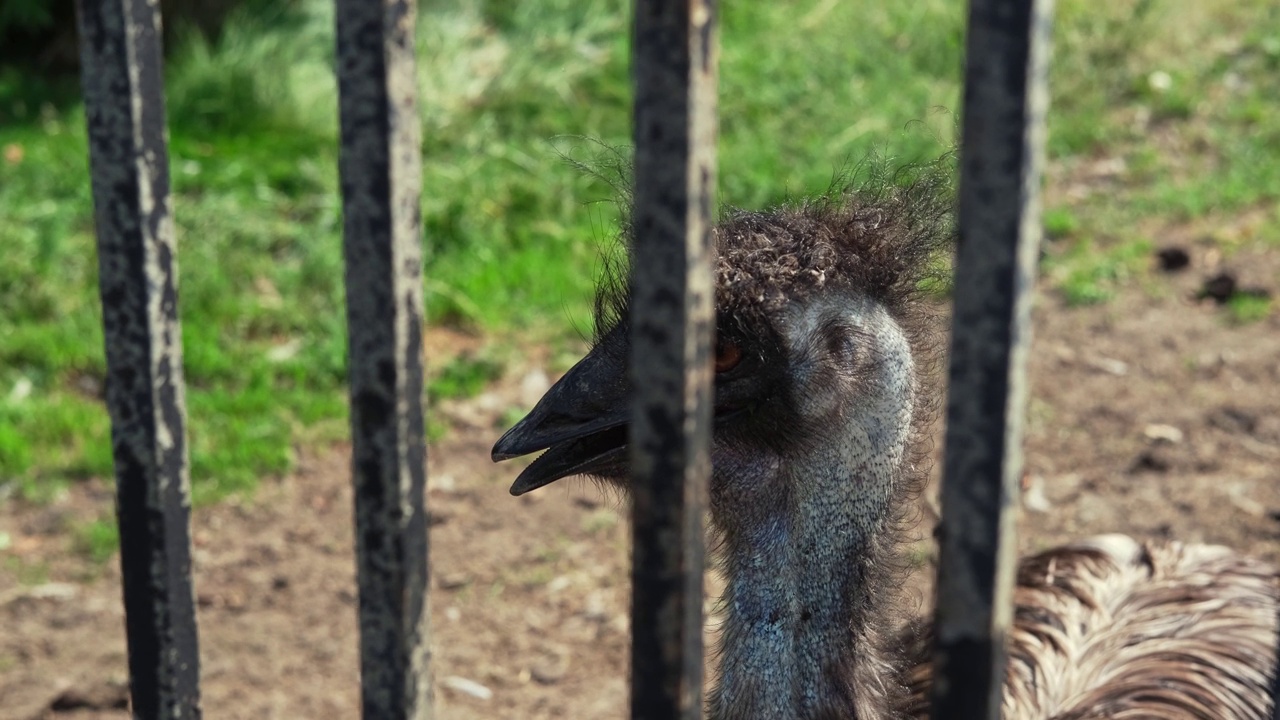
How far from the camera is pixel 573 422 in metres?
2.79

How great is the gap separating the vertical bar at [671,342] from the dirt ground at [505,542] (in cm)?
295

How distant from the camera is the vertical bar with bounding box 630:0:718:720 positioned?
4.59 feet

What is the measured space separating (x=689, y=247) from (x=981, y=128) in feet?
0.92

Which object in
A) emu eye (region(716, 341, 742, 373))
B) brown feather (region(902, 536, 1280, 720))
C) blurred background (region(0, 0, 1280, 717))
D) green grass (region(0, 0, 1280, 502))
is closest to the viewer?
emu eye (region(716, 341, 742, 373))

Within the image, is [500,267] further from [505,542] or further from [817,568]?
[817,568]

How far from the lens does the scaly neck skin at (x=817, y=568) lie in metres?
2.70

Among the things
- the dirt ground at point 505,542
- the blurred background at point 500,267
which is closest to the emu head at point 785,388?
the blurred background at point 500,267

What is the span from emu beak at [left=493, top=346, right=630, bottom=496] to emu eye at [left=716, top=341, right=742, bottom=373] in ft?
0.57

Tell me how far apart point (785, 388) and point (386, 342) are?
1376 mm

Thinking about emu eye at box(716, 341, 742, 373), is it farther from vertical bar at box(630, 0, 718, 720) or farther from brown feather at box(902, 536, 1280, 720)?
vertical bar at box(630, 0, 718, 720)

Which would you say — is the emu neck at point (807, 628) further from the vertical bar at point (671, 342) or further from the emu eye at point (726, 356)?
the vertical bar at point (671, 342)

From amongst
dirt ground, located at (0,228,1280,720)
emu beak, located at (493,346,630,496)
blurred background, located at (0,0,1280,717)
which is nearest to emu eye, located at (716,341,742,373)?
emu beak, located at (493,346,630,496)

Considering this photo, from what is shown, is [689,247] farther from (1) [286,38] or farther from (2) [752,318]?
(1) [286,38]

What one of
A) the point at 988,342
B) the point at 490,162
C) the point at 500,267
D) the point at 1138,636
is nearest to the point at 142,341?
the point at 988,342
